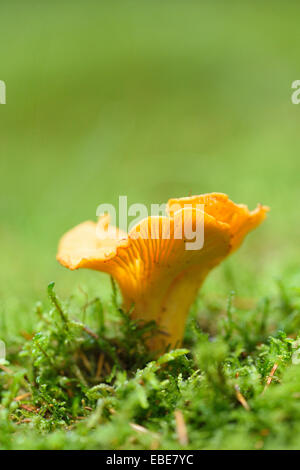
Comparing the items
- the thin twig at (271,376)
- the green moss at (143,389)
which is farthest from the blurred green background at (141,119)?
the thin twig at (271,376)

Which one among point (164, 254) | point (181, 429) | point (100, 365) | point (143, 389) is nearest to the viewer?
point (181, 429)

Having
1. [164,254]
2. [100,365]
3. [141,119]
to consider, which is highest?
[141,119]

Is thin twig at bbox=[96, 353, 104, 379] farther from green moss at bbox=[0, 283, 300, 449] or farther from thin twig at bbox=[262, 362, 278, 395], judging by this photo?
thin twig at bbox=[262, 362, 278, 395]

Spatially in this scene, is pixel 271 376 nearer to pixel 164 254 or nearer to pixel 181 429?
pixel 181 429

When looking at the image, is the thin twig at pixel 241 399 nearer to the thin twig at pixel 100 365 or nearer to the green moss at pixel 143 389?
the green moss at pixel 143 389

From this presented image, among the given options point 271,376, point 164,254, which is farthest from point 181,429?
point 164,254
